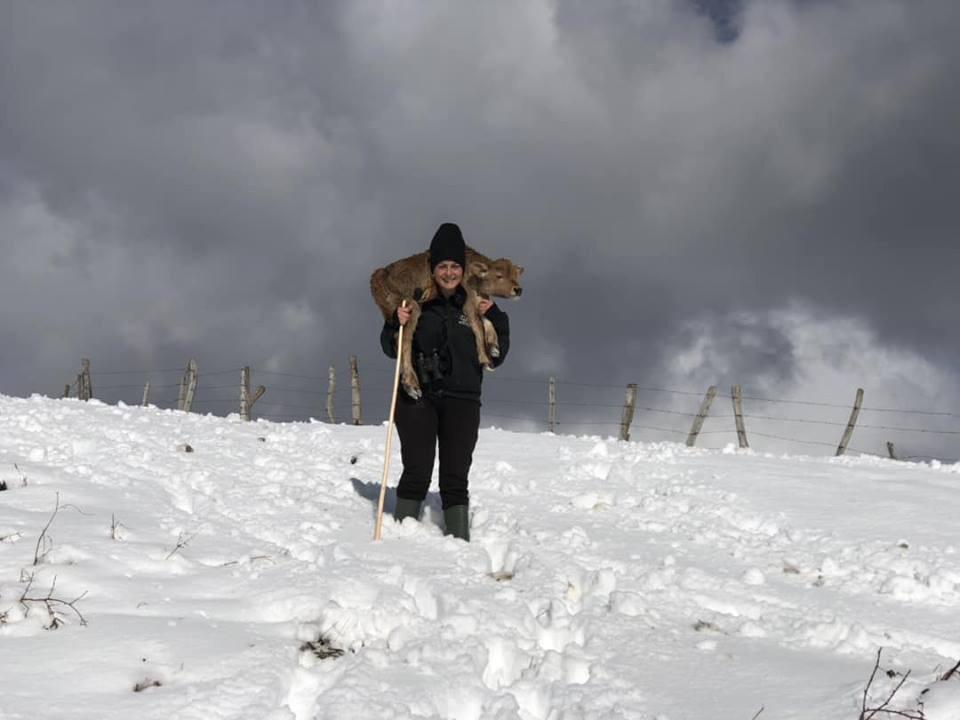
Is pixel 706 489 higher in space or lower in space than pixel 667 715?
higher

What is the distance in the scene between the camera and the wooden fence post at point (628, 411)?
24.2 metres

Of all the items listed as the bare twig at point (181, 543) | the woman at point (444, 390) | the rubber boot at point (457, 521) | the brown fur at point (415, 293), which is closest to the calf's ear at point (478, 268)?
the brown fur at point (415, 293)

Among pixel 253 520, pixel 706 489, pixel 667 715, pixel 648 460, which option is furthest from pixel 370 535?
pixel 648 460

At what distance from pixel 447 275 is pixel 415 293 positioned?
311 mm

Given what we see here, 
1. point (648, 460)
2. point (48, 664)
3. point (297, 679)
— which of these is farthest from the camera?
point (648, 460)

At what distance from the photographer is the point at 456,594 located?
369cm

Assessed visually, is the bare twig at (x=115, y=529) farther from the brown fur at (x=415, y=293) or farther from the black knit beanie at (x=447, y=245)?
the black knit beanie at (x=447, y=245)

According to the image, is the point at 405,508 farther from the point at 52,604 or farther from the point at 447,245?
the point at 52,604

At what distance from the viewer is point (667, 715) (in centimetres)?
267

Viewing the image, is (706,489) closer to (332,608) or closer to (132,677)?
(332,608)

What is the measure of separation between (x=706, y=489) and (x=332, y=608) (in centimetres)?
517

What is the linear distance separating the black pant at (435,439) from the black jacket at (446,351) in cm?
11

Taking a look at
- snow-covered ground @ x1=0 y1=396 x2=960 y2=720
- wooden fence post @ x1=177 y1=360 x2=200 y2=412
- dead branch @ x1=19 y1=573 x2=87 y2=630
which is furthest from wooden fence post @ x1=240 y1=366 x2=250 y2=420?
dead branch @ x1=19 y1=573 x2=87 y2=630

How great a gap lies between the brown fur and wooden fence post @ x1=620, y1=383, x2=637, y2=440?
64.0 ft
